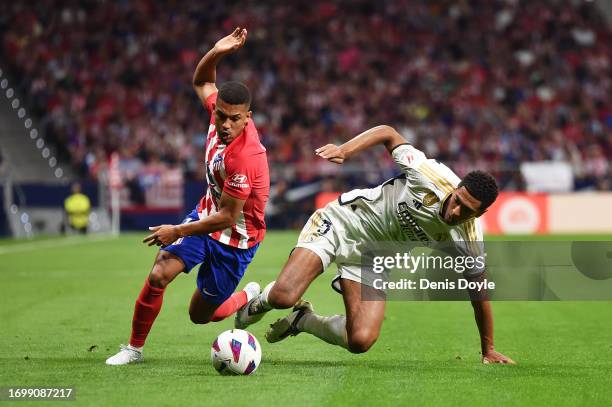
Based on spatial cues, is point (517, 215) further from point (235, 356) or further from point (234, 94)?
point (235, 356)

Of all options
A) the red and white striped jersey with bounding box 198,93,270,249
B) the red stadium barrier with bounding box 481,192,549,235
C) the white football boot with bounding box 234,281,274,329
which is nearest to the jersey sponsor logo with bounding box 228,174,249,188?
the red and white striped jersey with bounding box 198,93,270,249

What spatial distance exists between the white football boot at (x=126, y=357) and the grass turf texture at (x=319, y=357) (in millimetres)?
91

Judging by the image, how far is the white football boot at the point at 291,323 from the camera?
26.5ft

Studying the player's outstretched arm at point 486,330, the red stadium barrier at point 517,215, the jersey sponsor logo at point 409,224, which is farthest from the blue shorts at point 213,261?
the red stadium barrier at point 517,215

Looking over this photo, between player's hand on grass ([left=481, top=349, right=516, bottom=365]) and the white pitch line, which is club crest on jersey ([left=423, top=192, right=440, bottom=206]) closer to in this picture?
player's hand on grass ([left=481, top=349, right=516, bottom=365])

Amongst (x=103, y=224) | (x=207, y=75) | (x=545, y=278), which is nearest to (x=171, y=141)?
(x=103, y=224)

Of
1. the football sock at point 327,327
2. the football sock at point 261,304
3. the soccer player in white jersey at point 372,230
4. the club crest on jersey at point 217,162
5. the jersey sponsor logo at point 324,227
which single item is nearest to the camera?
the soccer player in white jersey at point 372,230

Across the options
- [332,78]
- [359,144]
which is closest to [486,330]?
[359,144]

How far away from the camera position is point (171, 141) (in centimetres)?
2862

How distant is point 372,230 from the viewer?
7.83 metres

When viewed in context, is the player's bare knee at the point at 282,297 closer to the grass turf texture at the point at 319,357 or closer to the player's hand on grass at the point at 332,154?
the grass turf texture at the point at 319,357

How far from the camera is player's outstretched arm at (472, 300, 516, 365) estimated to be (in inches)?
290

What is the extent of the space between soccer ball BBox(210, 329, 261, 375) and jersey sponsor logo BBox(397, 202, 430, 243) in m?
1.46

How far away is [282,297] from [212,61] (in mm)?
2030
